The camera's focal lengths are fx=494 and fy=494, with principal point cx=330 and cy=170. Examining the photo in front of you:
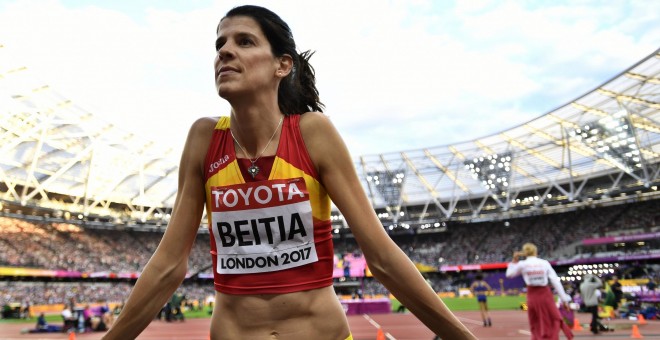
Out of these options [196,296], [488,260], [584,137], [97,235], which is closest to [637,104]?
[584,137]

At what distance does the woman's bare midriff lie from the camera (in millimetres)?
1509

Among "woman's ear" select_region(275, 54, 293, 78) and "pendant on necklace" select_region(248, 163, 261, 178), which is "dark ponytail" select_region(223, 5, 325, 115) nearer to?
"woman's ear" select_region(275, 54, 293, 78)

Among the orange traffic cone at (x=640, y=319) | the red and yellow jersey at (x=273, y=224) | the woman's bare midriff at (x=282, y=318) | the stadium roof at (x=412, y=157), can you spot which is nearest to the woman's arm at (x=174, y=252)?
the red and yellow jersey at (x=273, y=224)

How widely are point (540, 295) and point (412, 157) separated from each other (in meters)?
41.8

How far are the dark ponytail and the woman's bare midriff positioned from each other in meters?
0.70

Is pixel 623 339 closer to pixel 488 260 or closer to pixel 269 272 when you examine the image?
pixel 269 272

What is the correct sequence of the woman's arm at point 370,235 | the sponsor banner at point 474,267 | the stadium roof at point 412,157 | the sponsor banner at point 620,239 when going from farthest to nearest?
1. the sponsor banner at point 474,267
2. the sponsor banner at point 620,239
3. the stadium roof at point 412,157
4. the woman's arm at point 370,235

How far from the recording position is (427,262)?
171 ft

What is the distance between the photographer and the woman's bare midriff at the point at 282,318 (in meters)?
1.51

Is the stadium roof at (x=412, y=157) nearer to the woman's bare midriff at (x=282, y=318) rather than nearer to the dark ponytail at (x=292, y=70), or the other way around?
the dark ponytail at (x=292, y=70)

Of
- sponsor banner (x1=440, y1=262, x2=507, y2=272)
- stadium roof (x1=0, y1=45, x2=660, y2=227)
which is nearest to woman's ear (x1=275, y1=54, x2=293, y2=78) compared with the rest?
stadium roof (x1=0, y1=45, x2=660, y2=227)

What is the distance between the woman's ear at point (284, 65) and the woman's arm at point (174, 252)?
0.33 m

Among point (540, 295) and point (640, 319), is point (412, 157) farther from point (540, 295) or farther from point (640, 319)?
point (540, 295)

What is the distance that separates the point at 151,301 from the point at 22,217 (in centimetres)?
4804
